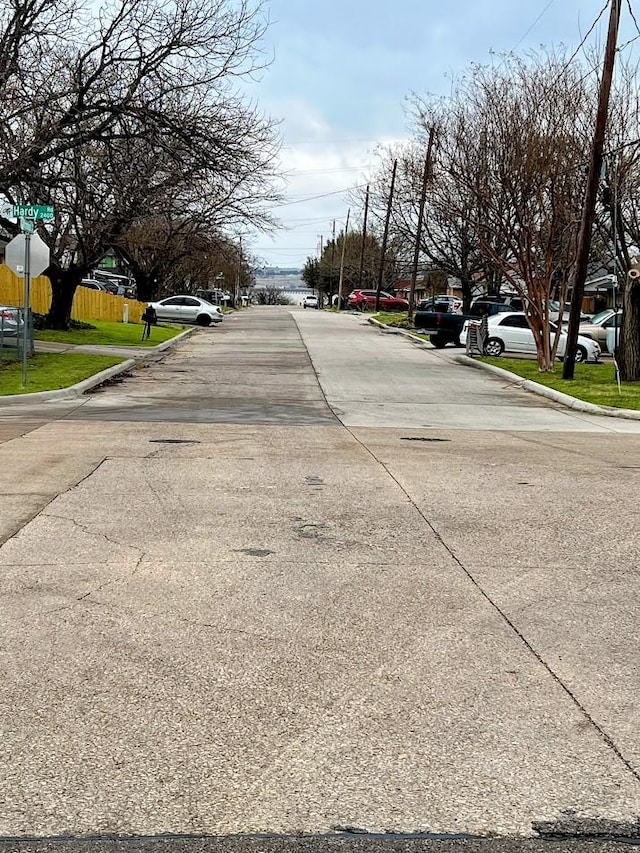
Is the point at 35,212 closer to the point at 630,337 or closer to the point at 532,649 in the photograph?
the point at 532,649

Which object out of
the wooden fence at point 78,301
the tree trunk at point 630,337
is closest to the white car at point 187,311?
the wooden fence at point 78,301

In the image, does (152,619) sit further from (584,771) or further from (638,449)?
(638,449)

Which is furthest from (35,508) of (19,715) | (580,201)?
(580,201)

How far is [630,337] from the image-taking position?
960 inches

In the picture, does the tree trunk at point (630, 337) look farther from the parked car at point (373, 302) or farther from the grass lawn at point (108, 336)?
the parked car at point (373, 302)

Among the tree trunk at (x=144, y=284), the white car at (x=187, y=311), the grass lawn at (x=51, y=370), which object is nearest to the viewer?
the grass lawn at (x=51, y=370)

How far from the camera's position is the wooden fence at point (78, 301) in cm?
4116

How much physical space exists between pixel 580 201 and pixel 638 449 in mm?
14775

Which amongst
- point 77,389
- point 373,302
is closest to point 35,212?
point 77,389

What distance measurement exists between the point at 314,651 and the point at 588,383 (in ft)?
66.2

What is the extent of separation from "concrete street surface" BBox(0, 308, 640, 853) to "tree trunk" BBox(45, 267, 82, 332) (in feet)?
74.4

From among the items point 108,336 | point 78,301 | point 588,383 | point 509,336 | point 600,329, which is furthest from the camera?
point 78,301

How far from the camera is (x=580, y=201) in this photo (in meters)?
27.3

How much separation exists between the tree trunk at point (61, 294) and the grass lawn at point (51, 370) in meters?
7.48
